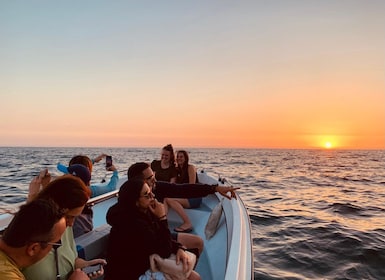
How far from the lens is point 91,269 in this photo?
2217 mm

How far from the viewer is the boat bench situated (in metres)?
2.95

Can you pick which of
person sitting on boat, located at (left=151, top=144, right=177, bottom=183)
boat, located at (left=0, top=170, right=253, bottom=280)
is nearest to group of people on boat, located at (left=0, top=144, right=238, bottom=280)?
boat, located at (left=0, top=170, right=253, bottom=280)

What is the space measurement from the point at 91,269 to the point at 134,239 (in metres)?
0.35

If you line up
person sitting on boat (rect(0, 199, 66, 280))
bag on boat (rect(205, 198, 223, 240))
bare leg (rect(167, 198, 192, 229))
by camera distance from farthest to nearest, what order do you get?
bare leg (rect(167, 198, 192, 229))
bag on boat (rect(205, 198, 223, 240))
person sitting on boat (rect(0, 199, 66, 280))

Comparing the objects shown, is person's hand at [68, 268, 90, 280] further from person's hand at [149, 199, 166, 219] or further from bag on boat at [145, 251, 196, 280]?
person's hand at [149, 199, 166, 219]

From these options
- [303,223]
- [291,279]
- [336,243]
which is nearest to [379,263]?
[336,243]

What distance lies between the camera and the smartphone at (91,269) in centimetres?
218

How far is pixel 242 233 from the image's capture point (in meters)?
3.48

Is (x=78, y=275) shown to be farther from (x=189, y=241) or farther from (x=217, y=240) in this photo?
(x=217, y=240)

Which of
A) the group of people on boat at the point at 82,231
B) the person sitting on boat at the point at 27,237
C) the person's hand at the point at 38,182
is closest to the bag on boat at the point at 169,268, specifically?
the group of people on boat at the point at 82,231

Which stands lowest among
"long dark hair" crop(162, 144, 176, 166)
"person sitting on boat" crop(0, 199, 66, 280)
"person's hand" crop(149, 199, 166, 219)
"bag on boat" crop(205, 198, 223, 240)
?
"bag on boat" crop(205, 198, 223, 240)

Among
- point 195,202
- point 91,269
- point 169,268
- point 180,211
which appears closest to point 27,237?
point 91,269

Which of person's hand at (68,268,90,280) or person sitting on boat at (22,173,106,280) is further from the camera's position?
person's hand at (68,268,90,280)

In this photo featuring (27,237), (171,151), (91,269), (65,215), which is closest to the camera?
(27,237)
